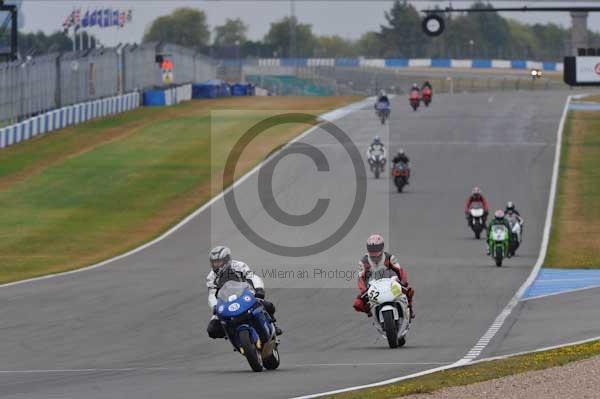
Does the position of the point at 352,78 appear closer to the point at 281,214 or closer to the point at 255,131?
the point at 255,131

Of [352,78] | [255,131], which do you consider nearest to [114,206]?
[255,131]

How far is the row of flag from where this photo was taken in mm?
90312

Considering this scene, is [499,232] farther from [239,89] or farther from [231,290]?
[239,89]

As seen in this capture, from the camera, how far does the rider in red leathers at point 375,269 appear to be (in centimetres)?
1719

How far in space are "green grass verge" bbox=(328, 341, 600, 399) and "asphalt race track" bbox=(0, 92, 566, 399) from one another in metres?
0.65

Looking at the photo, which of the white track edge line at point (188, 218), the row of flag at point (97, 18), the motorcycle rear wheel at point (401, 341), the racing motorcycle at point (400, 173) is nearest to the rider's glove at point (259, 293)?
the motorcycle rear wheel at point (401, 341)

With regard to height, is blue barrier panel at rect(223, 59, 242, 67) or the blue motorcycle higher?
blue barrier panel at rect(223, 59, 242, 67)

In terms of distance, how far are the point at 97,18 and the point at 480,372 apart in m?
81.7

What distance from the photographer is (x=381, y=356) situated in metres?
16.3

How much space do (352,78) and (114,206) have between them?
296 feet

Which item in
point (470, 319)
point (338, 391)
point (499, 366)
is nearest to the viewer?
point (338, 391)

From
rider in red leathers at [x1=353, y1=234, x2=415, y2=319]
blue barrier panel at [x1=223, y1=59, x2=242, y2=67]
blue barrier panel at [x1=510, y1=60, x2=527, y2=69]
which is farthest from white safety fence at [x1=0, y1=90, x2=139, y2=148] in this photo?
blue barrier panel at [x1=510, y1=60, x2=527, y2=69]

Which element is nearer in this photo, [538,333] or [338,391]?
[338,391]

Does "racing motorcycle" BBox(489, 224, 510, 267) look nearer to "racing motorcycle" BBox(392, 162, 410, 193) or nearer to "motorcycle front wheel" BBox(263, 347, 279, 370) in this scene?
"racing motorcycle" BBox(392, 162, 410, 193)
